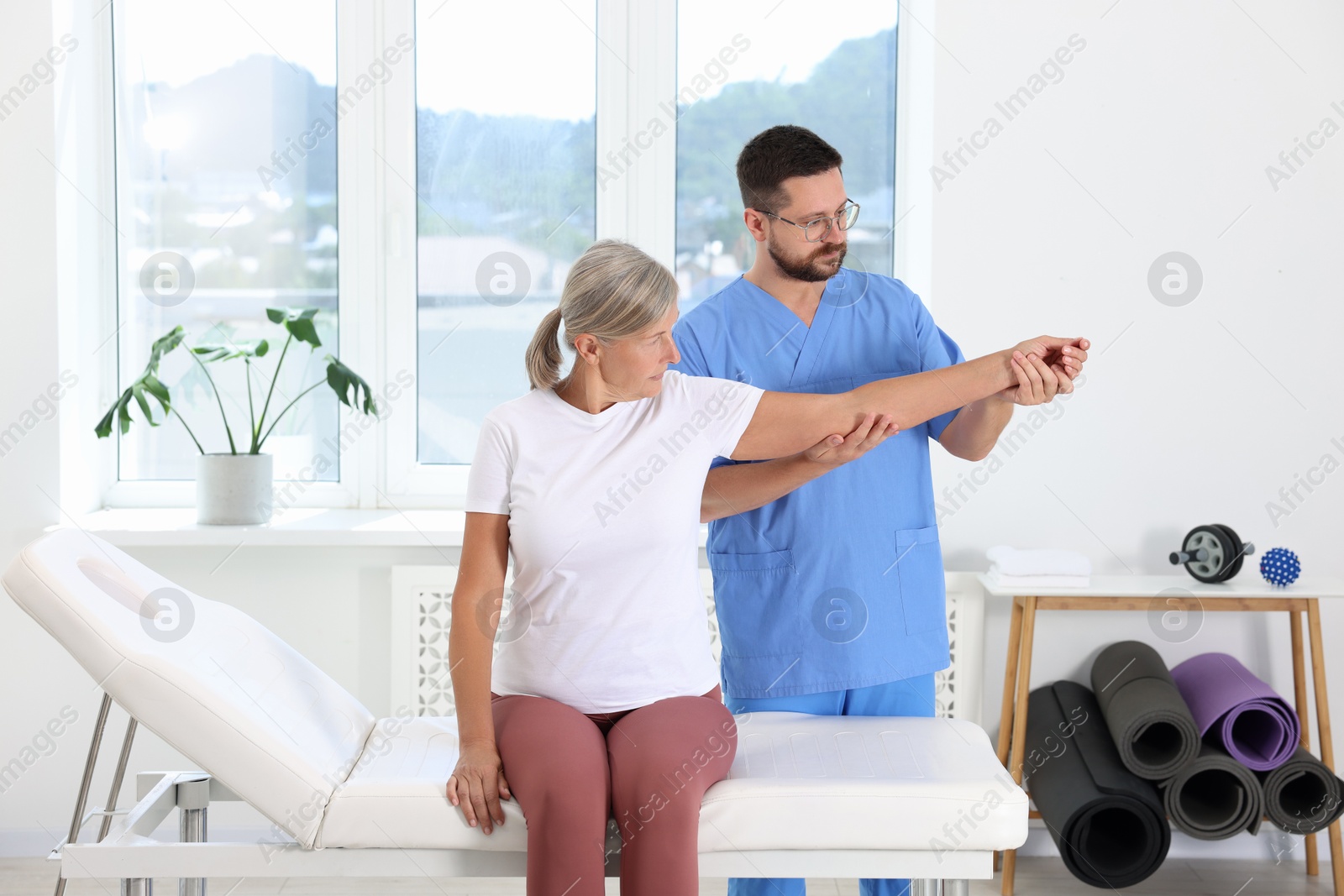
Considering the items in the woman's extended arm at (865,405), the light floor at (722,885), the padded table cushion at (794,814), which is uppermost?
the woman's extended arm at (865,405)

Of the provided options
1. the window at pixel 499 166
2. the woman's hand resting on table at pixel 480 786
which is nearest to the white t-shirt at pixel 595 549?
the woman's hand resting on table at pixel 480 786

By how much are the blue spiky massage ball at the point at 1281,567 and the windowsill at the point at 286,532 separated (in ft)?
3.89

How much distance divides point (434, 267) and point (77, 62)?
3.08 ft

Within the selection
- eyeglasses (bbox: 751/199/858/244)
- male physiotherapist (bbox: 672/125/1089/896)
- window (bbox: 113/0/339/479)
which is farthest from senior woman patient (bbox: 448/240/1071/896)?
window (bbox: 113/0/339/479)

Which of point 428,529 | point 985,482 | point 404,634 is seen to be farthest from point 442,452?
point 985,482

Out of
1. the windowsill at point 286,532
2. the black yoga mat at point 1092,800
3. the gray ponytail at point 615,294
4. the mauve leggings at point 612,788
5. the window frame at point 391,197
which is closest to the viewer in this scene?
the mauve leggings at point 612,788

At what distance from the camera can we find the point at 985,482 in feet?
8.01

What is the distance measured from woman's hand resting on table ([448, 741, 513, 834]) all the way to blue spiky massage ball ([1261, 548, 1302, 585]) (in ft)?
5.74

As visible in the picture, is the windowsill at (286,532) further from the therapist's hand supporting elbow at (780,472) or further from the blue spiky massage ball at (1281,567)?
the blue spiky massage ball at (1281,567)

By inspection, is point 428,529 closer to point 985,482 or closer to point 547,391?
point 547,391

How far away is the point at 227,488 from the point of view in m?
2.42

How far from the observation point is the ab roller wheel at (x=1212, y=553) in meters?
2.24

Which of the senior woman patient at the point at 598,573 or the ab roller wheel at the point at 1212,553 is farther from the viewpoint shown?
the ab roller wheel at the point at 1212,553

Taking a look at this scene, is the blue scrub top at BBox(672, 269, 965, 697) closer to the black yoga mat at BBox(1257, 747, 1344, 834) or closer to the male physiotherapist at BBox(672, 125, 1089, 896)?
the male physiotherapist at BBox(672, 125, 1089, 896)
